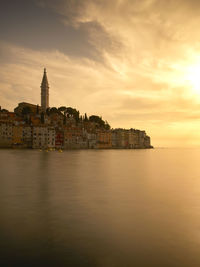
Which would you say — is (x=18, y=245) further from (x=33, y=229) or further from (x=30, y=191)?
(x=30, y=191)

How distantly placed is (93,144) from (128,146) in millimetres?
39163

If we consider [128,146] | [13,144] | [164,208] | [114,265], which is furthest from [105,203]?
[128,146]

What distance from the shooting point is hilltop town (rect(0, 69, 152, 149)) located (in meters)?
101

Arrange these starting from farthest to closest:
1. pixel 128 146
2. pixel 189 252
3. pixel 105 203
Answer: pixel 128 146 → pixel 105 203 → pixel 189 252

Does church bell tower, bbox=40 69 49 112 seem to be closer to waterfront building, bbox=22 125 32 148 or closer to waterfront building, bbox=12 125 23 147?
waterfront building, bbox=22 125 32 148

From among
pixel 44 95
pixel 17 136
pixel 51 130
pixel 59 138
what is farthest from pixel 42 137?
pixel 44 95

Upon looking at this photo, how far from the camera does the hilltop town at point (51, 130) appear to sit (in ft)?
331

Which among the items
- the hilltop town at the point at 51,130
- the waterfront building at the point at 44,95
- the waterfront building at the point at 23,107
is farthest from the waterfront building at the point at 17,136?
the waterfront building at the point at 44,95

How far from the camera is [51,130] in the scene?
349ft

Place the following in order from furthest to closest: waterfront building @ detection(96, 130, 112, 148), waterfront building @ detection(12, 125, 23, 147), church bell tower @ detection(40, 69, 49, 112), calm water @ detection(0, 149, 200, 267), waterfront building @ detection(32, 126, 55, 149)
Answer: church bell tower @ detection(40, 69, 49, 112)
waterfront building @ detection(96, 130, 112, 148)
waterfront building @ detection(32, 126, 55, 149)
waterfront building @ detection(12, 125, 23, 147)
calm water @ detection(0, 149, 200, 267)

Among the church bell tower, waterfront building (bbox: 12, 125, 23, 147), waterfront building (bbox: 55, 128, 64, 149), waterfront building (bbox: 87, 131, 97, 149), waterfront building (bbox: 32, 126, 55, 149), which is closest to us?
waterfront building (bbox: 12, 125, 23, 147)

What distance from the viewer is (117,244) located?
20.3 ft

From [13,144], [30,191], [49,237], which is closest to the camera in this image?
[49,237]

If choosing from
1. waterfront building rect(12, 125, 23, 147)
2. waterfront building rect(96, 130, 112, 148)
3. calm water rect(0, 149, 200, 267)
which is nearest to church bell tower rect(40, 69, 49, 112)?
waterfront building rect(96, 130, 112, 148)
